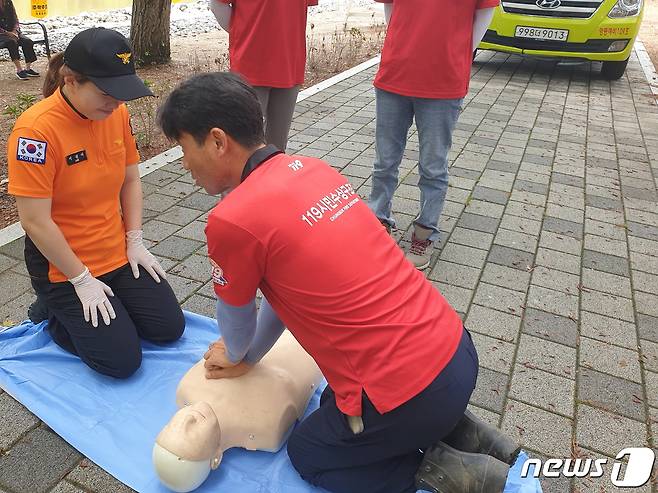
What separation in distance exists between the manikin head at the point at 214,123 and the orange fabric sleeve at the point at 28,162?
0.66 meters

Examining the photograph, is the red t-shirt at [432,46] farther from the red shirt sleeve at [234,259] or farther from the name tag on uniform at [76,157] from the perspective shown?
the red shirt sleeve at [234,259]

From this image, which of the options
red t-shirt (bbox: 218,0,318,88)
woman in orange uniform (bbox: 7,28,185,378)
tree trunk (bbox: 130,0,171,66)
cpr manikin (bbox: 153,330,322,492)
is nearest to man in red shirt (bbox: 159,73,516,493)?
cpr manikin (bbox: 153,330,322,492)

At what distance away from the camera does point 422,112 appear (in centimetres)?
328

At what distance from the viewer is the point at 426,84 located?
125 inches

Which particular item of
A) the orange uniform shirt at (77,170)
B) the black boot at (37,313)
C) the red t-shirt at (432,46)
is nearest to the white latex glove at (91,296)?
the orange uniform shirt at (77,170)

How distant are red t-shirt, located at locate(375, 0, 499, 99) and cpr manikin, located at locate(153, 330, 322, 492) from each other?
5.56 feet

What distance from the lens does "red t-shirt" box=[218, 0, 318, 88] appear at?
346cm

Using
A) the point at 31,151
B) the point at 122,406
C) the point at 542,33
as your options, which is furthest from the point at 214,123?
the point at 542,33

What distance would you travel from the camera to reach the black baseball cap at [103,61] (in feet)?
6.48

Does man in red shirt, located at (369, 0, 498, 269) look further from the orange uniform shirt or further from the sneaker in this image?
the orange uniform shirt

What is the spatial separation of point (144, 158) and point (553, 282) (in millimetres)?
3318

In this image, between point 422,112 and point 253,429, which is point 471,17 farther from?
point 253,429

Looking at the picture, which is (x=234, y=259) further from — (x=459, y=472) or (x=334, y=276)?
(x=459, y=472)

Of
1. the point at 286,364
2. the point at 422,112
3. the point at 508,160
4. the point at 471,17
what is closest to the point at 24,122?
the point at 286,364
